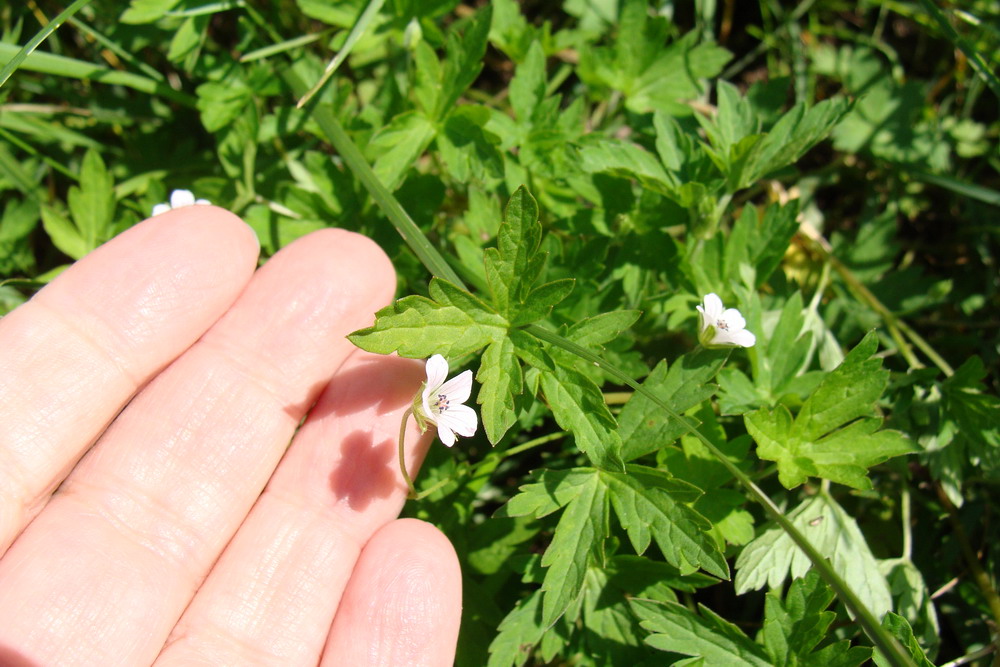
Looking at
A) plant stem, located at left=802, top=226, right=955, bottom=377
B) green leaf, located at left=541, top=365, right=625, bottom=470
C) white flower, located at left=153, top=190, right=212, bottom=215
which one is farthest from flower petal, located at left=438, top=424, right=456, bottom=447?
plant stem, located at left=802, top=226, right=955, bottom=377

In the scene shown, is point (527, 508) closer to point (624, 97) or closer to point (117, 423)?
Answer: point (117, 423)

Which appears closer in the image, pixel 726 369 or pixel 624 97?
pixel 726 369

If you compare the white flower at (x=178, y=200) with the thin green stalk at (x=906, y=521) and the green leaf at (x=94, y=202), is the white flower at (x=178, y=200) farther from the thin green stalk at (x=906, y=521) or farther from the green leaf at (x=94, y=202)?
the thin green stalk at (x=906, y=521)

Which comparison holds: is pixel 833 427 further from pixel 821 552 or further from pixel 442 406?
pixel 442 406

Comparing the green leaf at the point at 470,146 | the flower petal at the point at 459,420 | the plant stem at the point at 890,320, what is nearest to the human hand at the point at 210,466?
the flower petal at the point at 459,420

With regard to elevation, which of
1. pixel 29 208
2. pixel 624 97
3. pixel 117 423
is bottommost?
pixel 624 97

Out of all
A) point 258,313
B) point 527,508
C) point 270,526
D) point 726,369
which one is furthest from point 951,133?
point 270,526
